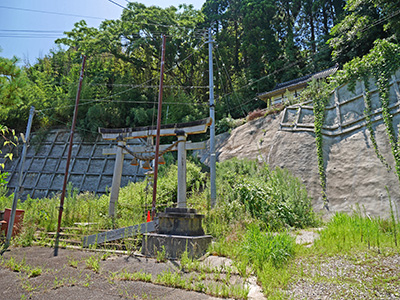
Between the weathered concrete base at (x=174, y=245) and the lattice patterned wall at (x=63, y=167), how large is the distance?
10632 mm

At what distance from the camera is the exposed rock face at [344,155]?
8328 millimetres

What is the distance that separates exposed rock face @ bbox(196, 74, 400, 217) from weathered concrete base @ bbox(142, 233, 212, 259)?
176 inches

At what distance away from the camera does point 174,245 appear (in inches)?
207

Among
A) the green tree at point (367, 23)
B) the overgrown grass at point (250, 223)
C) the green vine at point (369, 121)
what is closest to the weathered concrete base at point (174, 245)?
the overgrown grass at point (250, 223)

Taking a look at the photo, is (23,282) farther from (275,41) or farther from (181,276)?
(275,41)

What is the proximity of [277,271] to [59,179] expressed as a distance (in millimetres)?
17254

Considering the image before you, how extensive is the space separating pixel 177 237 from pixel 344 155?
740 centimetres

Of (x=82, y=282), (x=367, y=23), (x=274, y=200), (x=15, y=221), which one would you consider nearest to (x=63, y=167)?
(x=15, y=221)

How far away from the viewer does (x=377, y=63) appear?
9.91 m

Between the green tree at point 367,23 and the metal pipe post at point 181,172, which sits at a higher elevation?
the green tree at point 367,23

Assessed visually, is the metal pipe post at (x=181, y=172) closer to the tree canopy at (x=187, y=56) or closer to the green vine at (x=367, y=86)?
the green vine at (x=367, y=86)

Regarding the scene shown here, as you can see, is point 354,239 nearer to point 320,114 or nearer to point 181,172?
point 181,172

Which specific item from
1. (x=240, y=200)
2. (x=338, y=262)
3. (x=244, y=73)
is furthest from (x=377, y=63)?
(x=244, y=73)

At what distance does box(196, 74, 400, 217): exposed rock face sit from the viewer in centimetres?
833
